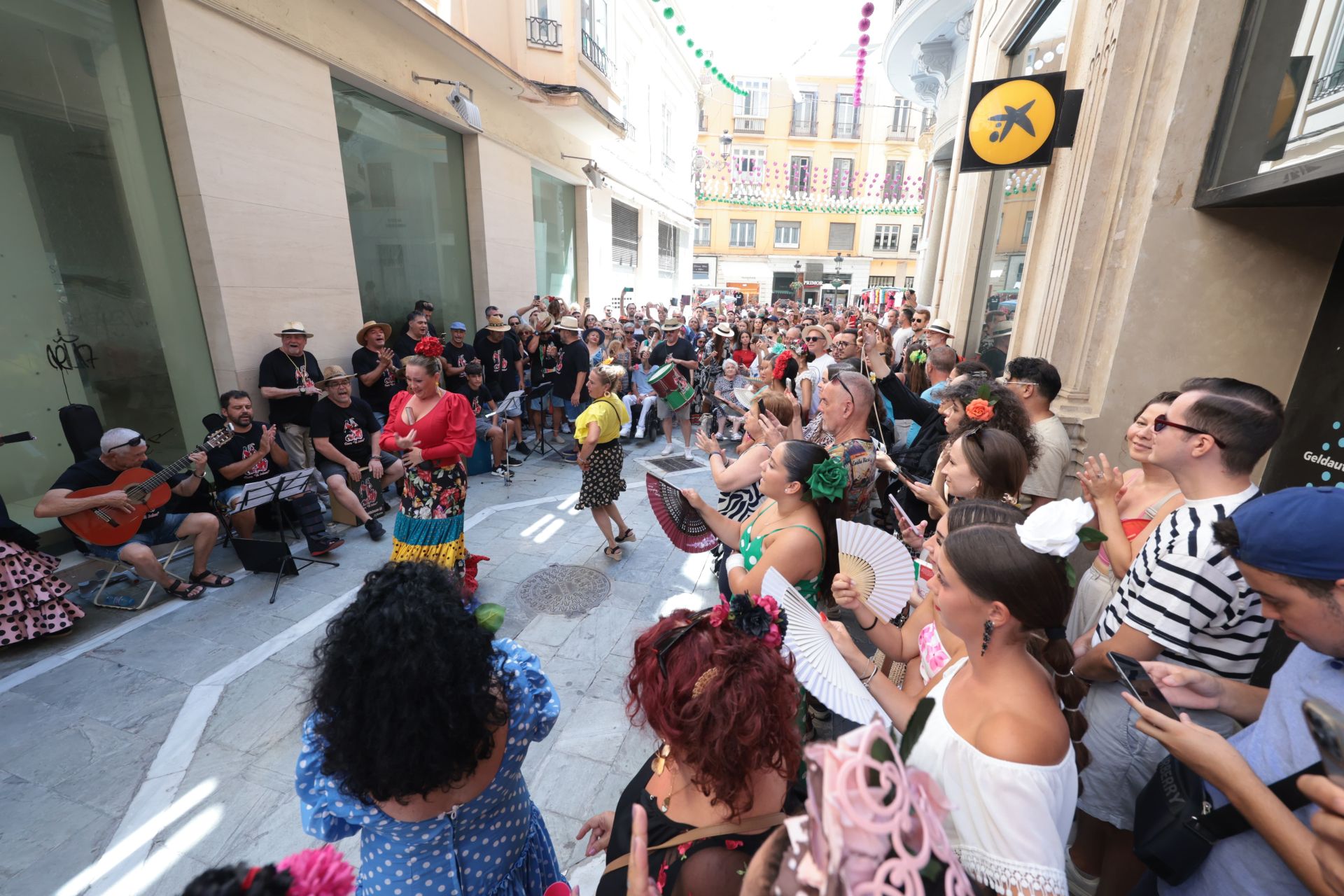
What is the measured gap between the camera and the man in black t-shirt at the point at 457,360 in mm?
7551

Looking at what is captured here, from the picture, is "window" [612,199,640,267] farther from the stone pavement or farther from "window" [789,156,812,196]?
"window" [789,156,812,196]

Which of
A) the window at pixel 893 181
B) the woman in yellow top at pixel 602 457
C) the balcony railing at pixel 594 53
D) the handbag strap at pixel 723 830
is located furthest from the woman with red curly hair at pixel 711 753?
the window at pixel 893 181

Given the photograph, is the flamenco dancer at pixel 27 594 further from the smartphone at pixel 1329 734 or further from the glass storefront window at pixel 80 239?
the smartphone at pixel 1329 734

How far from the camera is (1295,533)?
120 cm

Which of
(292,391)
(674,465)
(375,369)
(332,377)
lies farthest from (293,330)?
(674,465)

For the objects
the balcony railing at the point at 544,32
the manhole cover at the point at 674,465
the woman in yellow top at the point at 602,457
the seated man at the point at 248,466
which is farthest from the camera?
the balcony railing at the point at 544,32

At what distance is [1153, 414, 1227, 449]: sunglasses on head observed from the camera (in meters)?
1.85

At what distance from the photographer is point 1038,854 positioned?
1.10 m

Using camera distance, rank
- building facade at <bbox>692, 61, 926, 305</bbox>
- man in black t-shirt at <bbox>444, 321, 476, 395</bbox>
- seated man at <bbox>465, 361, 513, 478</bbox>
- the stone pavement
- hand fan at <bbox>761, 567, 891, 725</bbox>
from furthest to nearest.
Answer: building facade at <bbox>692, 61, 926, 305</bbox> < man in black t-shirt at <bbox>444, 321, 476, 395</bbox> < seated man at <bbox>465, 361, 513, 478</bbox> < the stone pavement < hand fan at <bbox>761, 567, 891, 725</bbox>

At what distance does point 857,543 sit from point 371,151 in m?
9.03

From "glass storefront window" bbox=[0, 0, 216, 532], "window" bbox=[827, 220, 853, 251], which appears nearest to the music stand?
"glass storefront window" bbox=[0, 0, 216, 532]

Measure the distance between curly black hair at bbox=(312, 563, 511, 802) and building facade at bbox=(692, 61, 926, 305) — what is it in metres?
34.9

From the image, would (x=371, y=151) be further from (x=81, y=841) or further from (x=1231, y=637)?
(x=1231, y=637)

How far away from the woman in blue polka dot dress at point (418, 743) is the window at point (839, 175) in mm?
39420
